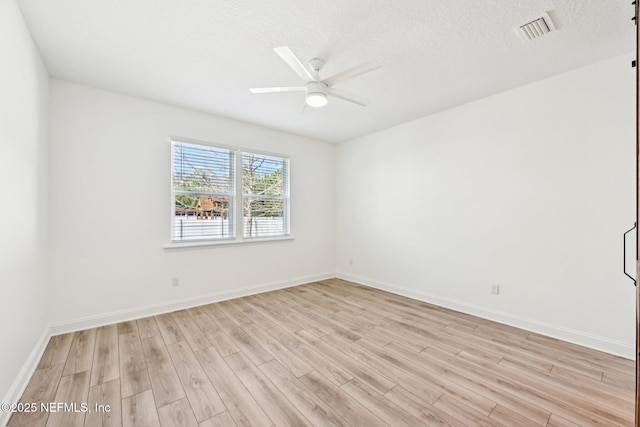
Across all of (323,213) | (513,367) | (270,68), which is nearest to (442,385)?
(513,367)

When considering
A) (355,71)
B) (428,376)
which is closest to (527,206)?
(428,376)

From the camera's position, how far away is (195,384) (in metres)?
1.98

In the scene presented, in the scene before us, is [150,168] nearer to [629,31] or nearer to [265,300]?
[265,300]

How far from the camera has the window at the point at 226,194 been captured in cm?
363

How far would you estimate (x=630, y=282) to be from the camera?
7.70 ft

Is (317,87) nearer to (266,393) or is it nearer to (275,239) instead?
(266,393)

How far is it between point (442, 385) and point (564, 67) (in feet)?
10.5

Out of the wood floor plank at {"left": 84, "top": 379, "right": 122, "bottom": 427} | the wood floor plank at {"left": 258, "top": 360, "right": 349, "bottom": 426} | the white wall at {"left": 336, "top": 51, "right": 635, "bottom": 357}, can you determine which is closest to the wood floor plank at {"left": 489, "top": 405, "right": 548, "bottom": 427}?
the wood floor plank at {"left": 258, "top": 360, "right": 349, "bottom": 426}

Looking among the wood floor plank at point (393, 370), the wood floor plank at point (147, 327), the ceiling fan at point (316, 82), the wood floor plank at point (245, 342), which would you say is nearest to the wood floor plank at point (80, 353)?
the wood floor plank at point (147, 327)

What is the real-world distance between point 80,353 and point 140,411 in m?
1.25

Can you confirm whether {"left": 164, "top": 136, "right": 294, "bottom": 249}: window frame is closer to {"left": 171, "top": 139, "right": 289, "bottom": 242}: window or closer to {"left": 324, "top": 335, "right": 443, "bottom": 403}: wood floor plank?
{"left": 171, "top": 139, "right": 289, "bottom": 242}: window

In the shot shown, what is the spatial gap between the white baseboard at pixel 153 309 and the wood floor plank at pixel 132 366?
46 cm

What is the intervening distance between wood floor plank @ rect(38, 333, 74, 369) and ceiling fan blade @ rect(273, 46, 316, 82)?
3145mm

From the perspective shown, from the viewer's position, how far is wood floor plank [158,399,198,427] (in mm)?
1596
